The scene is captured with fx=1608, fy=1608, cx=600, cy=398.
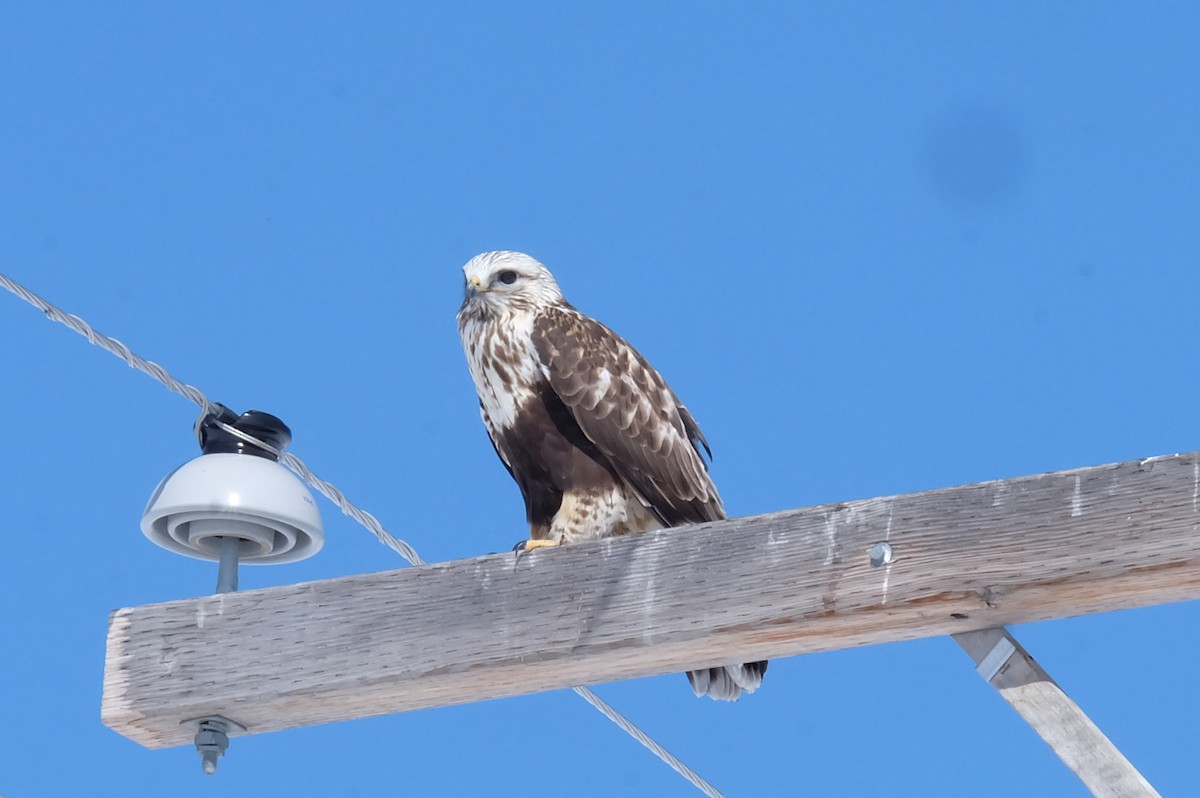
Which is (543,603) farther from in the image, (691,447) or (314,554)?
(691,447)

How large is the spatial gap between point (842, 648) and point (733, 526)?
0.29 meters

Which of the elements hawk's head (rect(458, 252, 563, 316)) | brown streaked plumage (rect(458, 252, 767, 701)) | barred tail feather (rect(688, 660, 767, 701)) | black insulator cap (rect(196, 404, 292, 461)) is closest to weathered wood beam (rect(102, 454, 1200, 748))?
black insulator cap (rect(196, 404, 292, 461))

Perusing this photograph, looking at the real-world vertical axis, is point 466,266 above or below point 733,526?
above

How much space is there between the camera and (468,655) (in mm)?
2912

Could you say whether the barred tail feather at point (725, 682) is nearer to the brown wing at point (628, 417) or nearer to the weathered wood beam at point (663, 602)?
the weathered wood beam at point (663, 602)

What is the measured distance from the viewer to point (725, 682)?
3.62 m

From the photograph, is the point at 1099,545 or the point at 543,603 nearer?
the point at 1099,545

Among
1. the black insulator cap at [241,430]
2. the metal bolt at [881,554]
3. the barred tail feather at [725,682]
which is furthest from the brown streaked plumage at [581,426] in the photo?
the metal bolt at [881,554]

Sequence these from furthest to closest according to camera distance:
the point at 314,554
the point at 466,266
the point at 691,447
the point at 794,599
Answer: the point at 466,266
the point at 691,447
the point at 314,554
the point at 794,599

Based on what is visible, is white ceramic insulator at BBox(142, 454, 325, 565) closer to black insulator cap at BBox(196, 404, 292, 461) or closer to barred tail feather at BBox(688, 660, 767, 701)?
black insulator cap at BBox(196, 404, 292, 461)

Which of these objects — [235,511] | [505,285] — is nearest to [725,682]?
[235,511]

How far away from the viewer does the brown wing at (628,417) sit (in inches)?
175

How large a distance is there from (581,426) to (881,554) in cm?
188

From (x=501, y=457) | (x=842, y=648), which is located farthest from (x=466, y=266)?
(x=842, y=648)
